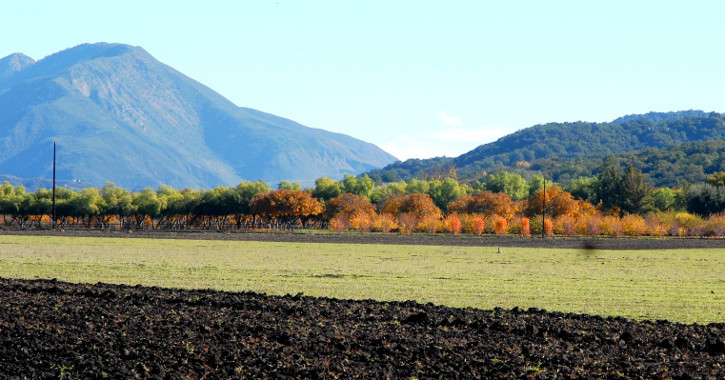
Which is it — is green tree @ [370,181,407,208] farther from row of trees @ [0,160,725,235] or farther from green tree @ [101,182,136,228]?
green tree @ [101,182,136,228]

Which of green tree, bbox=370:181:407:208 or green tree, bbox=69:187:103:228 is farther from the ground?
green tree, bbox=370:181:407:208

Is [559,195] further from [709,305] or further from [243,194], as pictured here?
[709,305]

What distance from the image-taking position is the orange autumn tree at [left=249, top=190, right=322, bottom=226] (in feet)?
394

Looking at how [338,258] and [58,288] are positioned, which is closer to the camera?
[58,288]

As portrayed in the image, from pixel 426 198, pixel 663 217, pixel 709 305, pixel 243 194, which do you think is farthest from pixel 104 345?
pixel 243 194

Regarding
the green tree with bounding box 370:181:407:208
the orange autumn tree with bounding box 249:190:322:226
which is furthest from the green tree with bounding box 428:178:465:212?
the orange autumn tree with bounding box 249:190:322:226

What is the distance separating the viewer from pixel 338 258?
4303 cm

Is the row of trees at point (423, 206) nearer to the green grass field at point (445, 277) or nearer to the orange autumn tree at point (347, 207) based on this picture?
the orange autumn tree at point (347, 207)

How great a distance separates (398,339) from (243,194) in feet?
389

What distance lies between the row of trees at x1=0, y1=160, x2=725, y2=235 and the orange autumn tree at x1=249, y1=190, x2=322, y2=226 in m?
0.15

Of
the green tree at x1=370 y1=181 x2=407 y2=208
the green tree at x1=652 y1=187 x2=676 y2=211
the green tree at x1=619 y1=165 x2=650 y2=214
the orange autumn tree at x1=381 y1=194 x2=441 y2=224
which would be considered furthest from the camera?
the green tree at x1=370 y1=181 x2=407 y2=208

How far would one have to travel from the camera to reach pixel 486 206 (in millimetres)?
113438

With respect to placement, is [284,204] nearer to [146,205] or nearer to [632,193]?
[146,205]

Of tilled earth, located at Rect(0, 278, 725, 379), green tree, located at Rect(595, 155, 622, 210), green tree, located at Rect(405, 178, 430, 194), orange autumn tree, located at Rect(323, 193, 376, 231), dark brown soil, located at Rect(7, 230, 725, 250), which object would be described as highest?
green tree, located at Rect(405, 178, 430, 194)
